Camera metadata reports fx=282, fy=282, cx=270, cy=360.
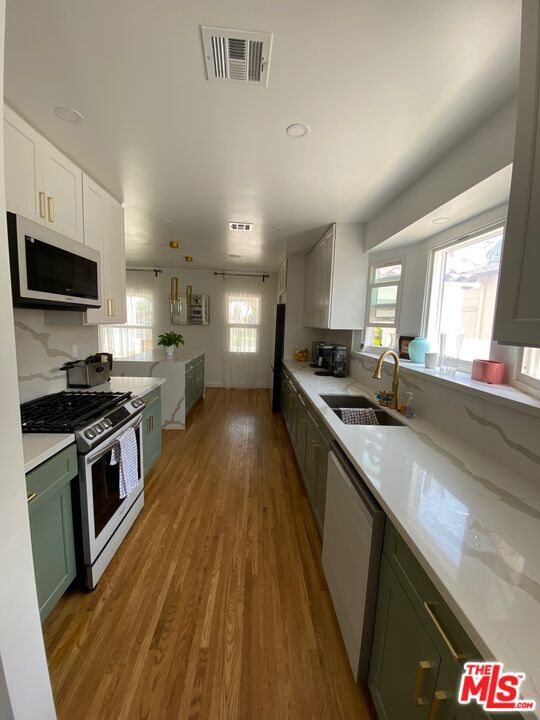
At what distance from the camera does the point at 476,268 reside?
1870mm

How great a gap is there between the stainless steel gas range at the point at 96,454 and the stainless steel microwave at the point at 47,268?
2.11 feet

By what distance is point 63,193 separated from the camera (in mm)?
1905

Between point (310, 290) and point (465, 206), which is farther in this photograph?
point (310, 290)

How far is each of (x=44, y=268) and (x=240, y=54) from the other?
1368 millimetres

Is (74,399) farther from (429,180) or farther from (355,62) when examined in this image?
(429,180)

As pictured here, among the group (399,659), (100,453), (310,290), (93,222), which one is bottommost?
(399,659)

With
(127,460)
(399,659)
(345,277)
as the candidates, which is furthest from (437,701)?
(345,277)

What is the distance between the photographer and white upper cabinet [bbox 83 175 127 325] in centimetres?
220

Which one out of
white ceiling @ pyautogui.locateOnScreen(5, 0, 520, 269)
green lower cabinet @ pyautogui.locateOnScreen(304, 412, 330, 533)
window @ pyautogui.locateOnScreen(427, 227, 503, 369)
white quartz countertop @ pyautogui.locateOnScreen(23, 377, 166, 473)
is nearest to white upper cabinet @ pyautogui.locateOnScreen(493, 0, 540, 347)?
white ceiling @ pyautogui.locateOnScreen(5, 0, 520, 269)

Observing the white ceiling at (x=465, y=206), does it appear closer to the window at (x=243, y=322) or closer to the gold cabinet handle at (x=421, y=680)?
the gold cabinet handle at (x=421, y=680)

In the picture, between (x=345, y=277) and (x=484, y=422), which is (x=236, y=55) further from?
(x=345, y=277)

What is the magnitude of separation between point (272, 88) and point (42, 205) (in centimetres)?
150

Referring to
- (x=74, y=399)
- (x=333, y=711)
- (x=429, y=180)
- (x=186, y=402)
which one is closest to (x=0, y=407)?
(x=74, y=399)

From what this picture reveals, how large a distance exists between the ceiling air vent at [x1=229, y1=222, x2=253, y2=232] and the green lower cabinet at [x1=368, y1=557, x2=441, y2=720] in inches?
123
